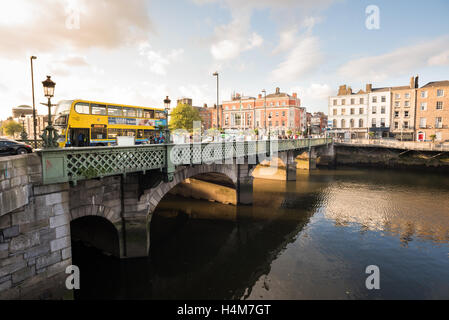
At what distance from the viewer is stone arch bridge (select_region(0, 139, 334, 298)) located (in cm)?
710

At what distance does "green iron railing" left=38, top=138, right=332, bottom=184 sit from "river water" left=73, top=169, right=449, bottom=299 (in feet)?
16.9

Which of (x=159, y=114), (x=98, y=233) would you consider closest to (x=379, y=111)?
(x=159, y=114)

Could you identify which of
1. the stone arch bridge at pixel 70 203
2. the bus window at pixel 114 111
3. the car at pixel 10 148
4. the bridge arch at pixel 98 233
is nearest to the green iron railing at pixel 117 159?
the stone arch bridge at pixel 70 203

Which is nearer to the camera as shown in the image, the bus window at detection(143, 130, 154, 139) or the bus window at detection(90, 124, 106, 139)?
the bus window at detection(90, 124, 106, 139)

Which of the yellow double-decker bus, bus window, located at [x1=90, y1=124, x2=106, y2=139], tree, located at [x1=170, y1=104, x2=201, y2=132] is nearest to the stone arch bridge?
the yellow double-decker bus

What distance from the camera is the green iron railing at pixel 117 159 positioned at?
791cm

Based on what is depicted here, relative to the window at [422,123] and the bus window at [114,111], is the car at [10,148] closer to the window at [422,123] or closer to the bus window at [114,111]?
the bus window at [114,111]

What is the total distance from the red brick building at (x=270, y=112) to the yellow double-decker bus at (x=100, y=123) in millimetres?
48324

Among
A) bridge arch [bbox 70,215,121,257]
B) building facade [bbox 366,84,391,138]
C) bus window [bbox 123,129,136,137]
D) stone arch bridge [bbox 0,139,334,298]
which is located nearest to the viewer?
stone arch bridge [bbox 0,139,334,298]

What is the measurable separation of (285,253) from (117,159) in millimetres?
10422

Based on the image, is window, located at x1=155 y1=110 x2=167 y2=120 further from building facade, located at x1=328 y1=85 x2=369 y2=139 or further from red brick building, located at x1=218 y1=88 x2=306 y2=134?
building facade, located at x1=328 y1=85 x2=369 y2=139
